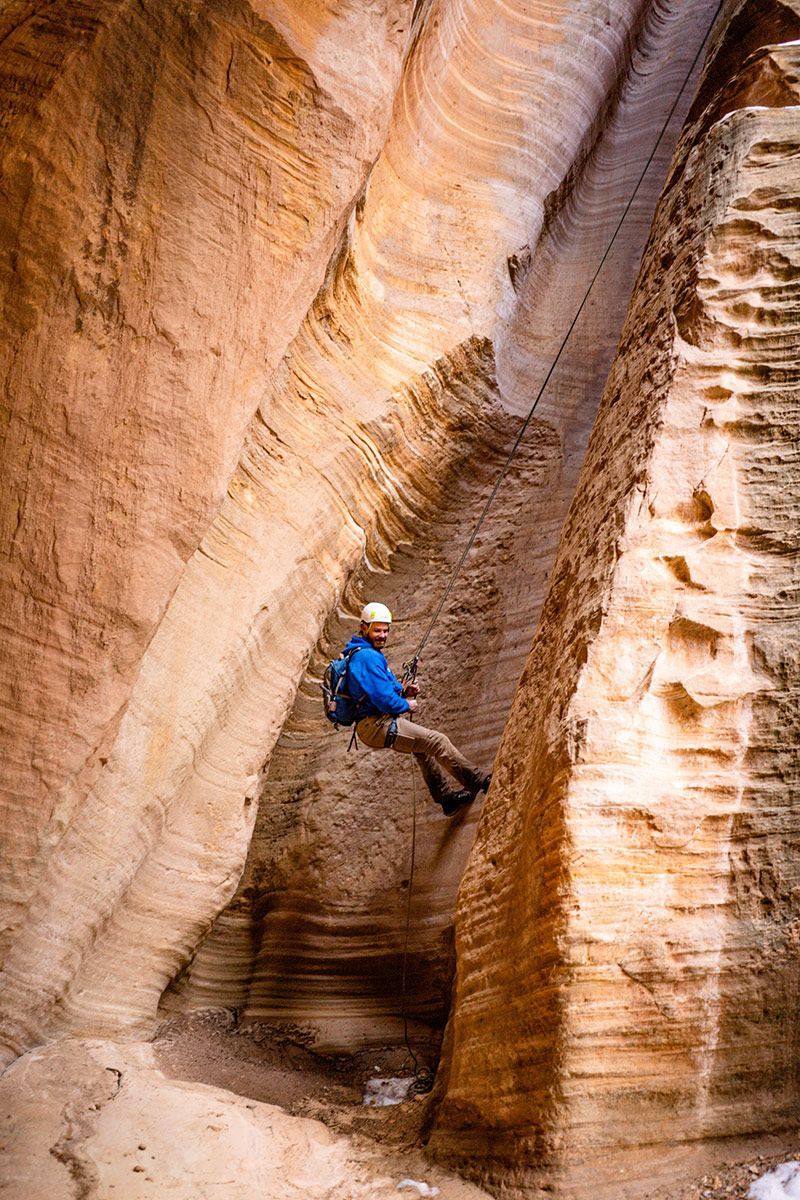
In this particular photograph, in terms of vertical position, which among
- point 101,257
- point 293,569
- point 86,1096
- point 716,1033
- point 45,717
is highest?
point 101,257

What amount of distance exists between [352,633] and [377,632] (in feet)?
3.98

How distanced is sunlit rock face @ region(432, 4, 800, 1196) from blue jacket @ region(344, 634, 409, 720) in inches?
42.8

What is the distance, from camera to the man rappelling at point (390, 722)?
685cm

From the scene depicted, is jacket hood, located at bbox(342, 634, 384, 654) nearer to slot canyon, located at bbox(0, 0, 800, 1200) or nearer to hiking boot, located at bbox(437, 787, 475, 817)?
slot canyon, located at bbox(0, 0, 800, 1200)

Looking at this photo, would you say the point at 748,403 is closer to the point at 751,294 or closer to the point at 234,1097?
the point at 751,294

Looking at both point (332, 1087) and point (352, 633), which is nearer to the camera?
point (332, 1087)

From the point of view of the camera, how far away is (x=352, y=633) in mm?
8320

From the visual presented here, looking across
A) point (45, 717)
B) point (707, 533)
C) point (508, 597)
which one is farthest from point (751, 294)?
point (45, 717)

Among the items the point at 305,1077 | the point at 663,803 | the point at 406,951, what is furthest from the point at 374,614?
the point at 663,803

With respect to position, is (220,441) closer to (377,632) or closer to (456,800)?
(377,632)

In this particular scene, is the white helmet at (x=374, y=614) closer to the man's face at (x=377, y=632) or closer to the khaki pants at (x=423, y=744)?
the man's face at (x=377, y=632)

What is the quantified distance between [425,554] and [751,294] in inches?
138

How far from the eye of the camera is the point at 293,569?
725 cm

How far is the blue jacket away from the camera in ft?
22.4
